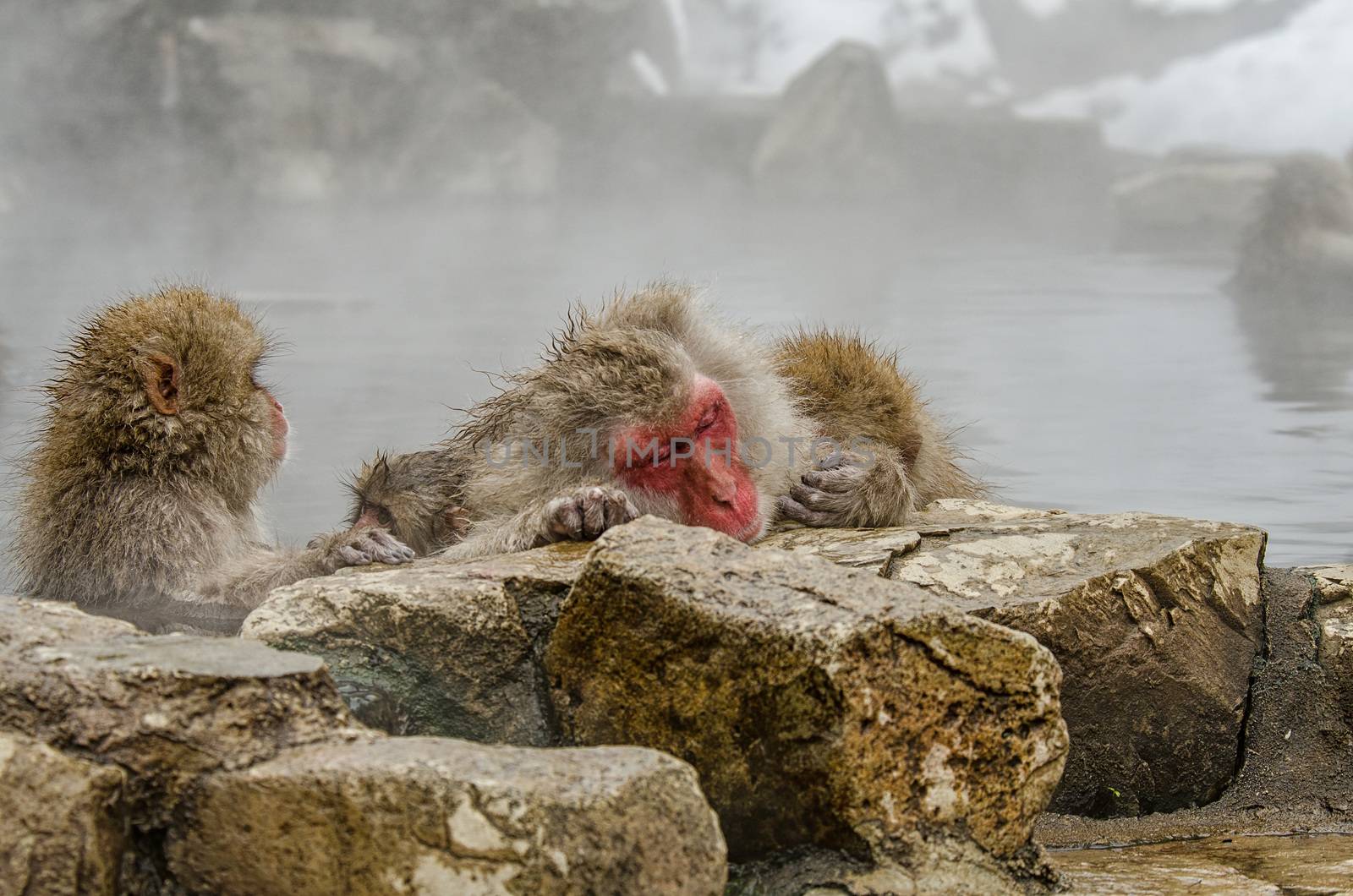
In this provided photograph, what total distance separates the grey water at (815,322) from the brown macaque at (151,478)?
30 cm

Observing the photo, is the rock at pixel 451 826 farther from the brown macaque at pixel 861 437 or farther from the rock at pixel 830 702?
the brown macaque at pixel 861 437

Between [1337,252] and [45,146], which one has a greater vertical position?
[45,146]

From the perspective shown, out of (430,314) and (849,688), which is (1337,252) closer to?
(430,314)

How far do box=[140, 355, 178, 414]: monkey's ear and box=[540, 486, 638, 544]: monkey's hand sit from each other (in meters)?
0.97

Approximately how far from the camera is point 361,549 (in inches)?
116

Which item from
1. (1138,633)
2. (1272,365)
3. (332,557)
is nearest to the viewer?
(1138,633)

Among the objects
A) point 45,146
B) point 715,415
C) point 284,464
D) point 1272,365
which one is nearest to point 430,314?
point 45,146

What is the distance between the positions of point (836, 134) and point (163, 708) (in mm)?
11967

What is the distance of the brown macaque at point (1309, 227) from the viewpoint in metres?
8.30

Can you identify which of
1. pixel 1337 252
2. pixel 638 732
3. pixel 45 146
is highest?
pixel 45 146

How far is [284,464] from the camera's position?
3.40 metres

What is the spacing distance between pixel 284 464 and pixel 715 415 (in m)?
1.22

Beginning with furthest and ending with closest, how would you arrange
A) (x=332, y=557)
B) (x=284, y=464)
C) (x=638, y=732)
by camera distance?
(x=284, y=464), (x=332, y=557), (x=638, y=732)

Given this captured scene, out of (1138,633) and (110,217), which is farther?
(110,217)
